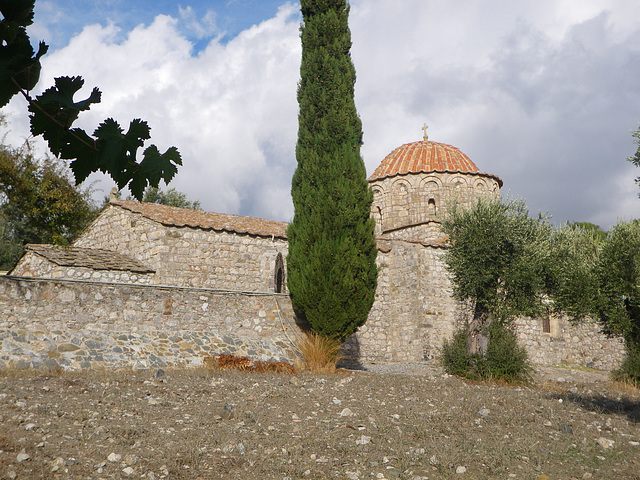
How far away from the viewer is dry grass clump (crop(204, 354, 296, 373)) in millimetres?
11523

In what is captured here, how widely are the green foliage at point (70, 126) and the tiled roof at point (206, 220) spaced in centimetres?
1418

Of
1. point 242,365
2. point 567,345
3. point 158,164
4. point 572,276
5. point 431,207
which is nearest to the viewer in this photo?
point 158,164

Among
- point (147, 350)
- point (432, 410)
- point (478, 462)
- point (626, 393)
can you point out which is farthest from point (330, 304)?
point (478, 462)

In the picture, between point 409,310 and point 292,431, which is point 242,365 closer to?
point 292,431

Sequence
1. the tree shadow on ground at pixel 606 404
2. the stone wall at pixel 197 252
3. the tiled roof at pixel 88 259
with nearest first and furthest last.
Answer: the tree shadow on ground at pixel 606 404 → the tiled roof at pixel 88 259 → the stone wall at pixel 197 252

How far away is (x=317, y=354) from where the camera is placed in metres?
12.5

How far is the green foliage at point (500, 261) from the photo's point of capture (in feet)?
43.1

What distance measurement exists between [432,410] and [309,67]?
10.9 metres

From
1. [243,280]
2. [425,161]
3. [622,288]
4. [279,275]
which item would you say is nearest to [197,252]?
[243,280]

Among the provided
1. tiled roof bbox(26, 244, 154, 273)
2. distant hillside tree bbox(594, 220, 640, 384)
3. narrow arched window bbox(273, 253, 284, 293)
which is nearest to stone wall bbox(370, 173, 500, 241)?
narrow arched window bbox(273, 253, 284, 293)

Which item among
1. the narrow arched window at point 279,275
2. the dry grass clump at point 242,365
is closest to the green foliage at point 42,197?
the narrow arched window at point 279,275

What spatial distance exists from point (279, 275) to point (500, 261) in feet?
25.6

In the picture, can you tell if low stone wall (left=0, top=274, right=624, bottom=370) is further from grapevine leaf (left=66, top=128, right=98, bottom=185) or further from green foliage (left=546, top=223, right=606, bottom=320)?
grapevine leaf (left=66, top=128, right=98, bottom=185)

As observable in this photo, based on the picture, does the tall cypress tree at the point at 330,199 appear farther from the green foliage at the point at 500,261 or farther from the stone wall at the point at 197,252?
the stone wall at the point at 197,252
